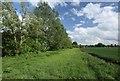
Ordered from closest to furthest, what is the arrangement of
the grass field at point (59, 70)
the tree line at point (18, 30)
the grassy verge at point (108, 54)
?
the grass field at point (59, 70) → the grassy verge at point (108, 54) → the tree line at point (18, 30)

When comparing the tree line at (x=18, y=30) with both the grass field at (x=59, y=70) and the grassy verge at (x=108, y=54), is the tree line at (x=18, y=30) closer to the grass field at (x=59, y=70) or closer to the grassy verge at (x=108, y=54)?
the grassy verge at (x=108, y=54)

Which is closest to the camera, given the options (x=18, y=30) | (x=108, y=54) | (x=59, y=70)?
(x=59, y=70)

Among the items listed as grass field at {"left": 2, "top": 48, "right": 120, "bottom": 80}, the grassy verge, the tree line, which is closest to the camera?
grass field at {"left": 2, "top": 48, "right": 120, "bottom": 80}

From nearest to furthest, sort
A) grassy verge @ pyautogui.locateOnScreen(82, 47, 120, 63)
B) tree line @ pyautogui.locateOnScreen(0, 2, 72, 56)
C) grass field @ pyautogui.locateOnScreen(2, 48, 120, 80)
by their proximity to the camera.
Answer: grass field @ pyautogui.locateOnScreen(2, 48, 120, 80)
grassy verge @ pyautogui.locateOnScreen(82, 47, 120, 63)
tree line @ pyautogui.locateOnScreen(0, 2, 72, 56)

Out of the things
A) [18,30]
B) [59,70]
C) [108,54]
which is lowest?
[59,70]

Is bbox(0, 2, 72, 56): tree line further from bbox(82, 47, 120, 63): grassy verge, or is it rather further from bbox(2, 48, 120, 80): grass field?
bbox(2, 48, 120, 80): grass field

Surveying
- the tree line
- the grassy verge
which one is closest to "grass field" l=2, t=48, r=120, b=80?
the grassy verge

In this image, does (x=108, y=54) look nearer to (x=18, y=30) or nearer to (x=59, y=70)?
(x=18, y=30)

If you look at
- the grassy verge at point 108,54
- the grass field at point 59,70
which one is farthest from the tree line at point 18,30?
the grass field at point 59,70

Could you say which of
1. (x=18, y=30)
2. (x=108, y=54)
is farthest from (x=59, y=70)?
(x=108, y=54)

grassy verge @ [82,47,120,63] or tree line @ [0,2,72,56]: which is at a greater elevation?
tree line @ [0,2,72,56]

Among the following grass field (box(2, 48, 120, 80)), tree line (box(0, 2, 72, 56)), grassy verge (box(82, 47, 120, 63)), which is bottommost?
grass field (box(2, 48, 120, 80))

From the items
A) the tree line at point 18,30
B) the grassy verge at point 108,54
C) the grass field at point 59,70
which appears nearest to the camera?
the grass field at point 59,70

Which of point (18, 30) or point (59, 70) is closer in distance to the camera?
point (59, 70)
